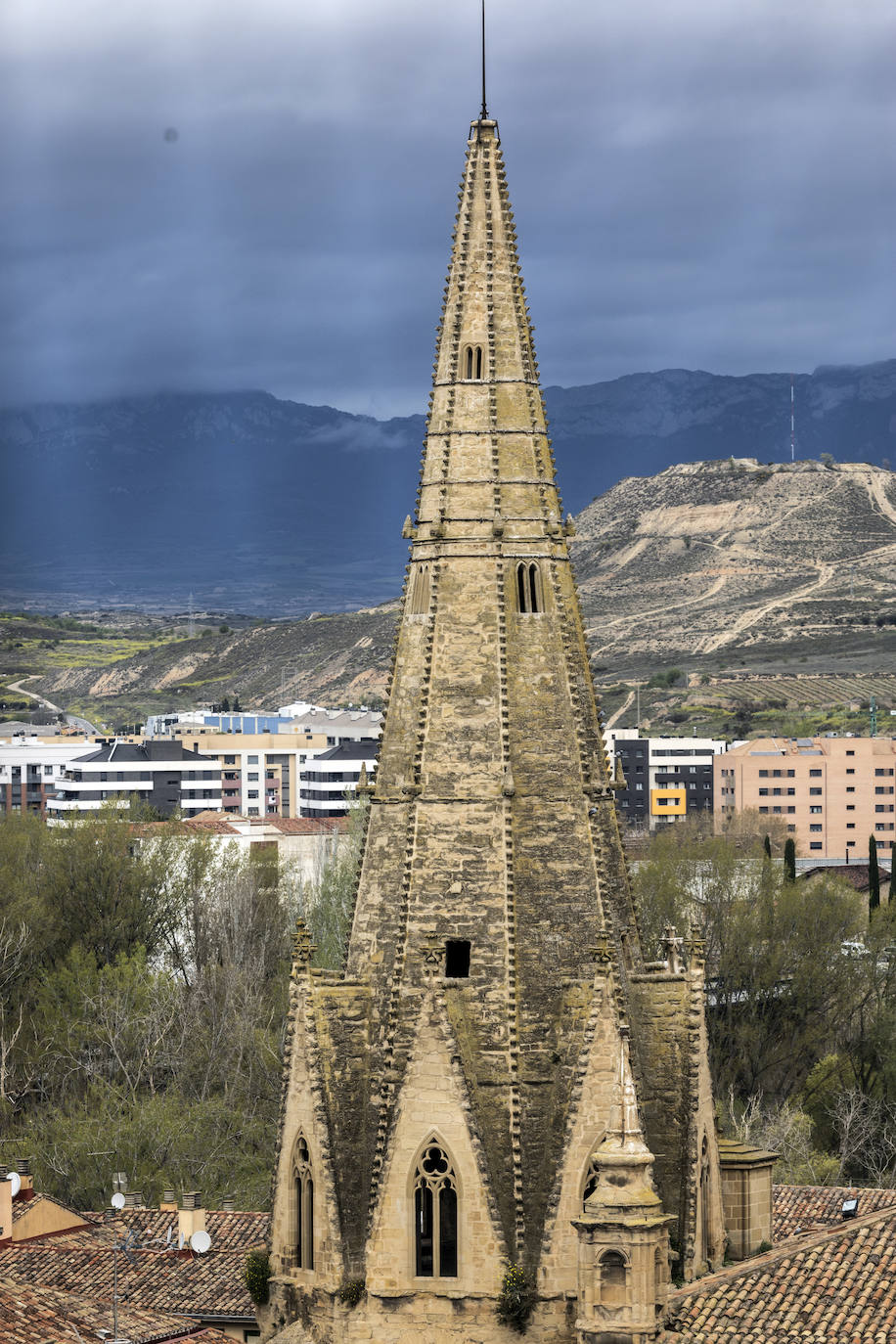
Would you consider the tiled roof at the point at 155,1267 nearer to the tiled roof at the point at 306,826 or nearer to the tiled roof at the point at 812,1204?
the tiled roof at the point at 812,1204

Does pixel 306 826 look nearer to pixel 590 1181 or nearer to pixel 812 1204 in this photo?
pixel 812 1204

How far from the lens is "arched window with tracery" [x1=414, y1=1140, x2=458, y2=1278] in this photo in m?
39.0

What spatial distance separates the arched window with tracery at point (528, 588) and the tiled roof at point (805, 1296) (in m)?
9.96

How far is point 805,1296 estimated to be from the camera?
37.5m

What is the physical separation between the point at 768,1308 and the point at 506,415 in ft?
45.1

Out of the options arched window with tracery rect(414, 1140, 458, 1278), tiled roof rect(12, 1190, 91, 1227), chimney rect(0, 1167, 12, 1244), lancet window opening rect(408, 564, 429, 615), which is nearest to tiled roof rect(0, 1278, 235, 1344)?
chimney rect(0, 1167, 12, 1244)

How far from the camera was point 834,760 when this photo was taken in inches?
7736

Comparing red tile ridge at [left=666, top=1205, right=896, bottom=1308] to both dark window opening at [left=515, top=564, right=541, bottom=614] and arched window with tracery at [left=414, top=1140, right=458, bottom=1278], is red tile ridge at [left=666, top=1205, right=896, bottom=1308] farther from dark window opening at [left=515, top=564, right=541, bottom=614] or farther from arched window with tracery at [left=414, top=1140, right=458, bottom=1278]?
dark window opening at [left=515, top=564, right=541, bottom=614]

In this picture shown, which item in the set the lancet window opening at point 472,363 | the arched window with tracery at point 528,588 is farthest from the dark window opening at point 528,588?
the lancet window opening at point 472,363

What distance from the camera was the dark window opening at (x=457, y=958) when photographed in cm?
4009

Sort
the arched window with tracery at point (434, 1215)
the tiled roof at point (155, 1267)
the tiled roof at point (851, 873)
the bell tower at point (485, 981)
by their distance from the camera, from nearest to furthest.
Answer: the bell tower at point (485, 981) < the arched window with tracery at point (434, 1215) < the tiled roof at point (155, 1267) < the tiled roof at point (851, 873)

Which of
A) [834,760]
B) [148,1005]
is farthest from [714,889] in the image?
[834,760]

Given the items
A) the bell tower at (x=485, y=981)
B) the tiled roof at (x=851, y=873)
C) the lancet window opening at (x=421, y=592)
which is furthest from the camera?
the tiled roof at (x=851, y=873)

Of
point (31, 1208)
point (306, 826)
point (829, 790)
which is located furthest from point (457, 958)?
point (829, 790)
